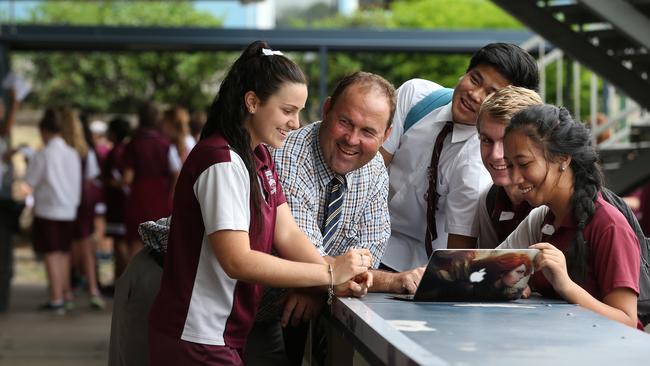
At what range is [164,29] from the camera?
49.0 ft

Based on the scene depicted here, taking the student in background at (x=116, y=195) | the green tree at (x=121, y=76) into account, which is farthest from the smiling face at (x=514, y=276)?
the green tree at (x=121, y=76)

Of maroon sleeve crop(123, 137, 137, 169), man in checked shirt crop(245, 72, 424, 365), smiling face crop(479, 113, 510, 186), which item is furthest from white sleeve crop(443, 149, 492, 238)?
maroon sleeve crop(123, 137, 137, 169)

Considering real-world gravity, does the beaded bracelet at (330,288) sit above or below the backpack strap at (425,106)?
below

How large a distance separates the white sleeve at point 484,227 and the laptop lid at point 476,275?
829 millimetres

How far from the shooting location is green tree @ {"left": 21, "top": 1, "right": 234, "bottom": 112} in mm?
28438

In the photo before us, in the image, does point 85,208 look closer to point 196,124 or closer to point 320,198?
point 196,124

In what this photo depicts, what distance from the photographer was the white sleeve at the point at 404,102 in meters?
5.32

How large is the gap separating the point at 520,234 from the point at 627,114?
39.8ft

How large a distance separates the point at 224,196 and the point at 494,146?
43.8 inches

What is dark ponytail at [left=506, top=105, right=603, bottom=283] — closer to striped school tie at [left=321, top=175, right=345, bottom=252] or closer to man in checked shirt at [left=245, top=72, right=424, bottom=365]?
man in checked shirt at [left=245, top=72, right=424, bottom=365]

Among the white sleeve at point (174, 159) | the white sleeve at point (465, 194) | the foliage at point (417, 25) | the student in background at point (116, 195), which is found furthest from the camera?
the foliage at point (417, 25)

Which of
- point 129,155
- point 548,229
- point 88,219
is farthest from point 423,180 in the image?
point 88,219

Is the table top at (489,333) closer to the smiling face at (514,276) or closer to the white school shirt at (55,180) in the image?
the smiling face at (514,276)

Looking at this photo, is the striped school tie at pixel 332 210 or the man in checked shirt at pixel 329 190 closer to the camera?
the man in checked shirt at pixel 329 190
